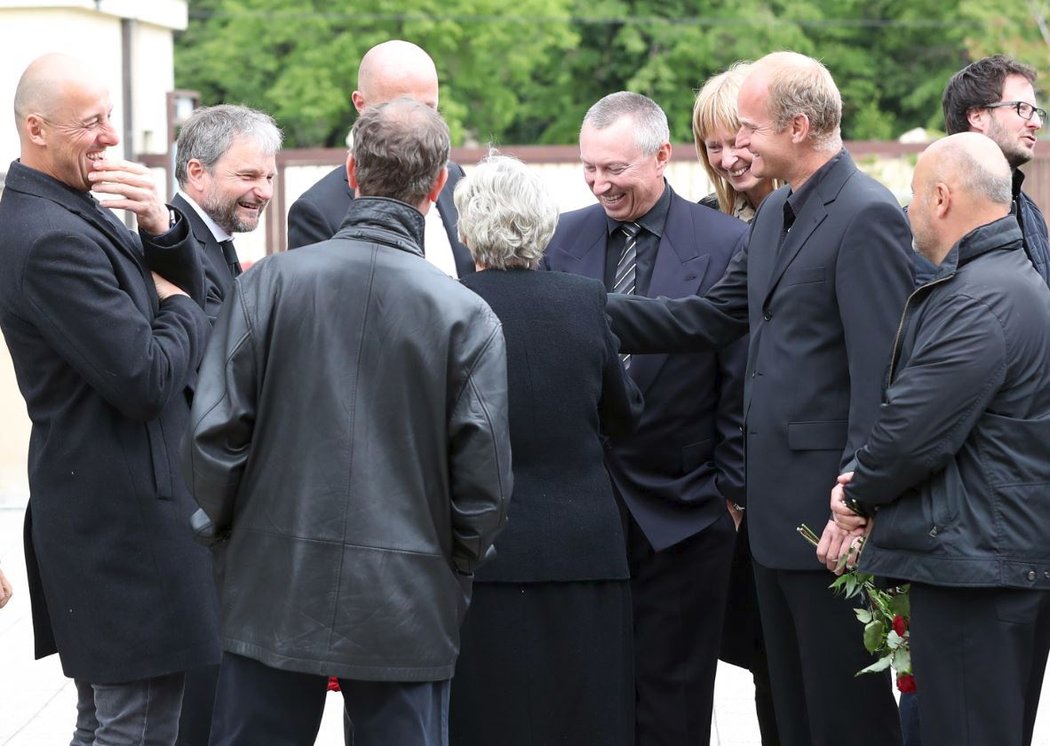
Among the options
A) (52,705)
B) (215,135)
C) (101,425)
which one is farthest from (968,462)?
(52,705)

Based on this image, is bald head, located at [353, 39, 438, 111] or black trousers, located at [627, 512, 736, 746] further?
bald head, located at [353, 39, 438, 111]

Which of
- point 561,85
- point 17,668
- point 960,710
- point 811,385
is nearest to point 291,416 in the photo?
point 811,385

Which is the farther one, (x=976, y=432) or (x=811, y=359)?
(x=811, y=359)

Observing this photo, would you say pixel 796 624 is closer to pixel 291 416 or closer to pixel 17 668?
pixel 291 416

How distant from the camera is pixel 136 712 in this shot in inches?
141

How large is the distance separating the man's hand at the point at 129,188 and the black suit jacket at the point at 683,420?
1.40 m

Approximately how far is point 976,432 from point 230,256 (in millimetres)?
2383

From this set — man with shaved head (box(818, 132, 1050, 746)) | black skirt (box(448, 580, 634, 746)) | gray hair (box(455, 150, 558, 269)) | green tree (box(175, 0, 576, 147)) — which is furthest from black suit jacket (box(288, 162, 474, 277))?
green tree (box(175, 0, 576, 147))

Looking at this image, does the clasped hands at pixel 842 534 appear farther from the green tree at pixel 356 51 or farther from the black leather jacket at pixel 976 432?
the green tree at pixel 356 51

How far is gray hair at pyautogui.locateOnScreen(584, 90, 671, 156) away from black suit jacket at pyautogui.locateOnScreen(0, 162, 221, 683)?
1.45 meters

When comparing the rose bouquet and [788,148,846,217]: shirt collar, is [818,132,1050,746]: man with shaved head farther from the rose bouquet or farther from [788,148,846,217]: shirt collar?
[788,148,846,217]: shirt collar

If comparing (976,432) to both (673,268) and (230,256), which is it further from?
(230,256)

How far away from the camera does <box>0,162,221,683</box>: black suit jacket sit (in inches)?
133

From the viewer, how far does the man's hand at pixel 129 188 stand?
3482mm
